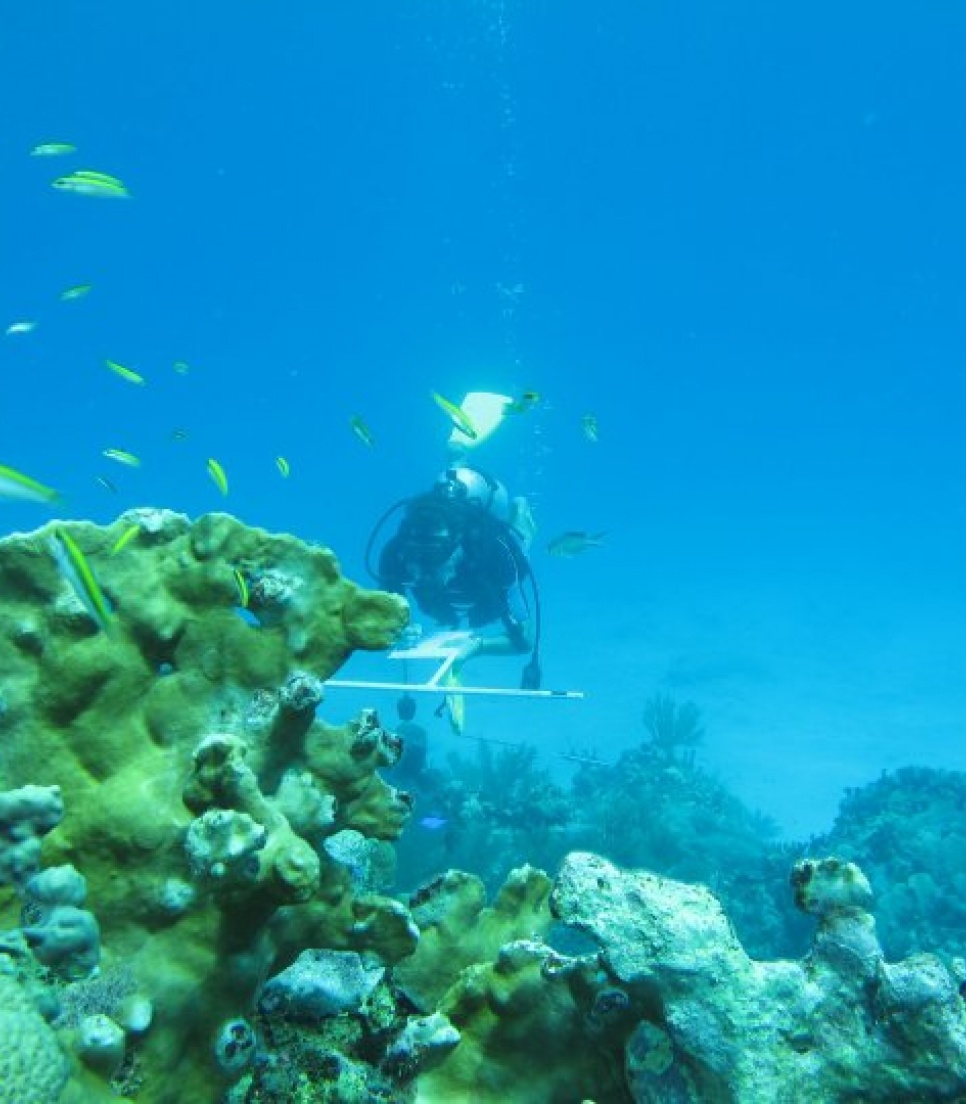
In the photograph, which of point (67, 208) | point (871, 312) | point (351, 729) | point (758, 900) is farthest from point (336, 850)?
point (871, 312)

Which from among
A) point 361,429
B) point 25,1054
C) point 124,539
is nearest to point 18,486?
point 124,539

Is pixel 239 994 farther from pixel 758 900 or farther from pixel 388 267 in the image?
pixel 388 267

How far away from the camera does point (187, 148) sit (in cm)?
11462

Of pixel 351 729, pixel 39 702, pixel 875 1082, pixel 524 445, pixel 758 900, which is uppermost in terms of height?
pixel 524 445

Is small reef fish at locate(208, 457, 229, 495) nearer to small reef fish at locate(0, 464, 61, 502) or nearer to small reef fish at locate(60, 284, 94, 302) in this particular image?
small reef fish at locate(0, 464, 61, 502)

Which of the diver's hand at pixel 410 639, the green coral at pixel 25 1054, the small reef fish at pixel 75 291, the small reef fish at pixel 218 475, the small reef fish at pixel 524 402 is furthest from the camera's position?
the small reef fish at pixel 75 291

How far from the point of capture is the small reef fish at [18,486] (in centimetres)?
237

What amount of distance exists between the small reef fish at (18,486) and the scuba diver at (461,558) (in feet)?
26.4

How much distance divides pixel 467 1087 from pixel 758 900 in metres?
8.83

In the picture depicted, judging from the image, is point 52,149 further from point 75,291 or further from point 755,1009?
point 755,1009

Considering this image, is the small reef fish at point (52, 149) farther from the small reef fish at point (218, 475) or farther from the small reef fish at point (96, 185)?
the small reef fish at point (218, 475)

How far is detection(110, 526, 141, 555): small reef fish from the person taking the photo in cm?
242

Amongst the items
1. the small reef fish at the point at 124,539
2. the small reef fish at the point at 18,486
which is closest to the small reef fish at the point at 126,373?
the small reef fish at the point at 18,486

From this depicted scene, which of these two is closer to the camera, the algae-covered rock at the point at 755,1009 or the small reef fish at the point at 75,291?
the algae-covered rock at the point at 755,1009
